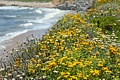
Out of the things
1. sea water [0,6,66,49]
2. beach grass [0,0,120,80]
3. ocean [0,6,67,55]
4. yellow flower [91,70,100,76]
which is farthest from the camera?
sea water [0,6,66,49]

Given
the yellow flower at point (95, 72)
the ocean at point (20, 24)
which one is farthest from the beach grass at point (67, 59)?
the ocean at point (20, 24)

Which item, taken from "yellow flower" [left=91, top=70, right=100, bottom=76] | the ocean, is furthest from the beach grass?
the ocean

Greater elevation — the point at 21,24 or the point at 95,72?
the point at 95,72

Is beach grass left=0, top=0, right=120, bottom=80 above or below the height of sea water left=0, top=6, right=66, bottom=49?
above

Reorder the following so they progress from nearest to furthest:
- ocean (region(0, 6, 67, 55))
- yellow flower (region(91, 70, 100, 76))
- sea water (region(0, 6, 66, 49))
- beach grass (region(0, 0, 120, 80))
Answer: yellow flower (region(91, 70, 100, 76)) → beach grass (region(0, 0, 120, 80)) → ocean (region(0, 6, 67, 55)) → sea water (region(0, 6, 66, 49))

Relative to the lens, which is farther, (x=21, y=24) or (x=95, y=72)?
(x=21, y=24)

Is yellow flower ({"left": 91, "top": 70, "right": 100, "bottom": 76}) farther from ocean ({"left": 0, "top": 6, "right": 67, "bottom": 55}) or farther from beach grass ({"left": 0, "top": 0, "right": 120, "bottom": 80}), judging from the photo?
ocean ({"left": 0, "top": 6, "right": 67, "bottom": 55})

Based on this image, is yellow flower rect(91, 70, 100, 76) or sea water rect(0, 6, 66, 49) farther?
sea water rect(0, 6, 66, 49)

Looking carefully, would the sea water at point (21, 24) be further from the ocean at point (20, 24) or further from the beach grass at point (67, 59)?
the beach grass at point (67, 59)

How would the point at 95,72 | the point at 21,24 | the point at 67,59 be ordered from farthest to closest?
1. the point at 21,24
2. the point at 67,59
3. the point at 95,72

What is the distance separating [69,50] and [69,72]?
1208 millimetres

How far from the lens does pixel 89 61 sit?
7.40 metres

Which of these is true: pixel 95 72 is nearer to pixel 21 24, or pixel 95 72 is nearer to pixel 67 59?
pixel 67 59

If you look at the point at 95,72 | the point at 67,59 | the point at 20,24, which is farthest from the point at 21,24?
the point at 95,72
